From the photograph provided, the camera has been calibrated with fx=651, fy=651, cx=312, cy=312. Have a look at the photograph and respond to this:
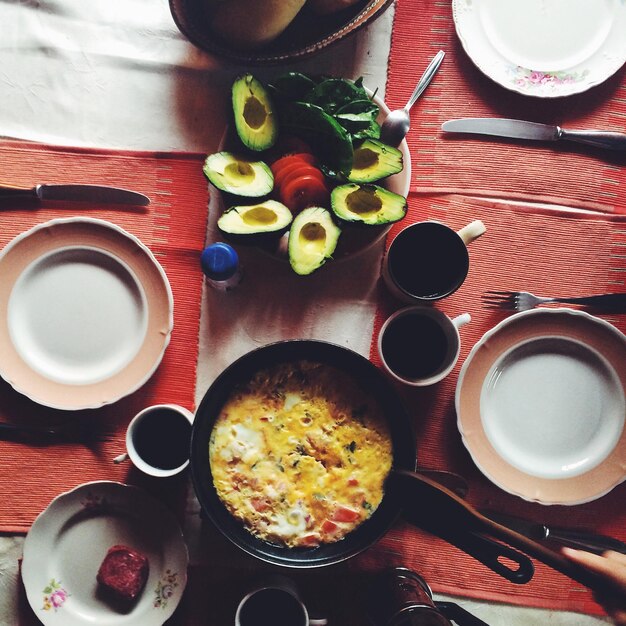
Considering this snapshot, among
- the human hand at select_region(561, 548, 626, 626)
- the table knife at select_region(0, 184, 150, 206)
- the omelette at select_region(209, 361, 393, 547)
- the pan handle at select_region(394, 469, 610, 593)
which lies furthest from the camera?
the table knife at select_region(0, 184, 150, 206)

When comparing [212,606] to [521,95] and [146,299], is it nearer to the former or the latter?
[146,299]

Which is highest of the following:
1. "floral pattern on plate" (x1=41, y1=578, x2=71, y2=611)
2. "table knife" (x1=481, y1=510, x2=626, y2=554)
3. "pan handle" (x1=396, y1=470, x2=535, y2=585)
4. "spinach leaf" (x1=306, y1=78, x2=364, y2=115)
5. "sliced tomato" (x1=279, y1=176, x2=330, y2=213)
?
"spinach leaf" (x1=306, y1=78, x2=364, y2=115)

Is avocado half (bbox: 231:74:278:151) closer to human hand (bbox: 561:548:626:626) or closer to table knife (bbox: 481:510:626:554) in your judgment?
table knife (bbox: 481:510:626:554)

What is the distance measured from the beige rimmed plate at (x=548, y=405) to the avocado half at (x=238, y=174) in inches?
21.4

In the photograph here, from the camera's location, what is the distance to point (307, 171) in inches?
49.7

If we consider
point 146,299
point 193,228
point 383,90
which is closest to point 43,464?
point 146,299

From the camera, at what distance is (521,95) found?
1444mm

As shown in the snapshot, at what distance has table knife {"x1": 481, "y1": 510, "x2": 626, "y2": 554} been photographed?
1.36m

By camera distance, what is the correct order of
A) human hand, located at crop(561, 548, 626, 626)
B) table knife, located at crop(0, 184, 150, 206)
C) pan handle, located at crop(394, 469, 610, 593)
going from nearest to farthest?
pan handle, located at crop(394, 469, 610, 593) < human hand, located at crop(561, 548, 626, 626) < table knife, located at crop(0, 184, 150, 206)

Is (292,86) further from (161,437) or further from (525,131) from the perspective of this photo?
(161,437)

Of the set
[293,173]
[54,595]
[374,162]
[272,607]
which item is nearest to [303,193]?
[293,173]

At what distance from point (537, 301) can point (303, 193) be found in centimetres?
56

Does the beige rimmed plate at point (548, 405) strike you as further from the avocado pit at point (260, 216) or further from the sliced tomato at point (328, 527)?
the avocado pit at point (260, 216)

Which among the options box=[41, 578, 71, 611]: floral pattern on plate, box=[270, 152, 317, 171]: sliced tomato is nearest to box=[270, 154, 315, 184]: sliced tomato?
box=[270, 152, 317, 171]: sliced tomato
